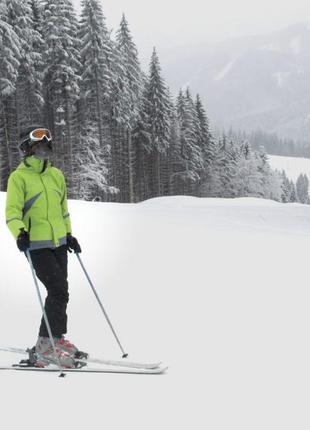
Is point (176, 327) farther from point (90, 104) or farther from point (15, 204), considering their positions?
point (90, 104)

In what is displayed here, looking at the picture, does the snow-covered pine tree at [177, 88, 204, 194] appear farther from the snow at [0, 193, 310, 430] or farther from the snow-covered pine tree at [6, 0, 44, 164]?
the snow at [0, 193, 310, 430]

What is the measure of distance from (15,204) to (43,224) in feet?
1.14

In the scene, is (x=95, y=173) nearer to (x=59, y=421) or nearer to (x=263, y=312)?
(x=263, y=312)

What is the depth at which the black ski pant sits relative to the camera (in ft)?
17.5

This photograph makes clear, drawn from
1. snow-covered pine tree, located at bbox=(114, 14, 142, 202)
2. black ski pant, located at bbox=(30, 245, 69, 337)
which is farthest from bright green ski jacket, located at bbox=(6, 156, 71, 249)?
snow-covered pine tree, located at bbox=(114, 14, 142, 202)

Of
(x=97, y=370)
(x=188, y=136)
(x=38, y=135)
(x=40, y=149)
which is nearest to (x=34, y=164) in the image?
(x=40, y=149)

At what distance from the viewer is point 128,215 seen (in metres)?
13.8

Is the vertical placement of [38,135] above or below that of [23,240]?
above

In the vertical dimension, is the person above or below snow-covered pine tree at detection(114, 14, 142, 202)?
below

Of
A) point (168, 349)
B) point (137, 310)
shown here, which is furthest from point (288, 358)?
point (137, 310)

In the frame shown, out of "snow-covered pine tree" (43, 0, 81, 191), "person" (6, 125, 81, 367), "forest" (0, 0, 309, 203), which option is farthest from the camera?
"snow-covered pine tree" (43, 0, 81, 191)

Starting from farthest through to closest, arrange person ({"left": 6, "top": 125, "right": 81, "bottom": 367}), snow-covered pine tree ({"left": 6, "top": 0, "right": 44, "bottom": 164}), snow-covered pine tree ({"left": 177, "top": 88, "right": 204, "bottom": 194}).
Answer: snow-covered pine tree ({"left": 177, "top": 88, "right": 204, "bottom": 194}) < snow-covered pine tree ({"left": 6, "top": 0, "right": 44, "bottom": 164}) < person ({"left": 6, "top": 125, "right": 81, "bottom": 367})

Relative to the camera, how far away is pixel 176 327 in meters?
6.83

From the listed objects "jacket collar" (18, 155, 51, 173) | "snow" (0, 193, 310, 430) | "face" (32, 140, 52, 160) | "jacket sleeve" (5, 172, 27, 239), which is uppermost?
"face" (32, 140, 52, 160)
